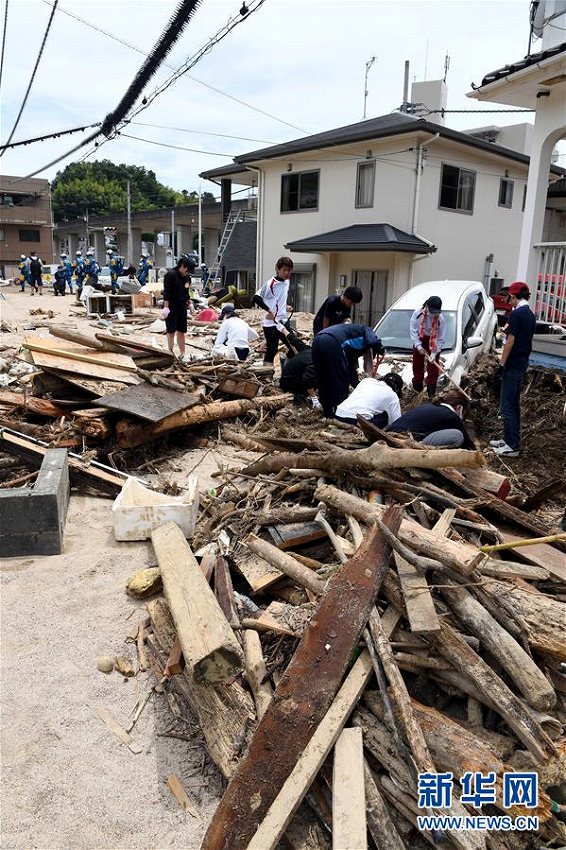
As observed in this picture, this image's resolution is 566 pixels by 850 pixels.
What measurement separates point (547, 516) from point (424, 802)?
3598 mm

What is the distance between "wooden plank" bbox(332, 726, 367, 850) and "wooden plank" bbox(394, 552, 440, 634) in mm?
551

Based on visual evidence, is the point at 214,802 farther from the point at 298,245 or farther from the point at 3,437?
the point at 298,245

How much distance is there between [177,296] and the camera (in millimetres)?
10125

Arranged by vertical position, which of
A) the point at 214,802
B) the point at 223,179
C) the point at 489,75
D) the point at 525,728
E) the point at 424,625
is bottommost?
the point at 214,802

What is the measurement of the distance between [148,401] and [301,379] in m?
2.40

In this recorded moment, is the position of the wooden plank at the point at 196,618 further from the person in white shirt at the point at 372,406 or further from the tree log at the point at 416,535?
the person in white shirt at the point at 372,406

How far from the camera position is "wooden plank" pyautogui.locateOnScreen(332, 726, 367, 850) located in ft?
7.04

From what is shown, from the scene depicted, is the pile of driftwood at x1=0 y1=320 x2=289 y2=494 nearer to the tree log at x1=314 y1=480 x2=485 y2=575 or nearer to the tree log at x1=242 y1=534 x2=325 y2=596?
the tree log at x1=242 y1=534 x2=325 y2=596

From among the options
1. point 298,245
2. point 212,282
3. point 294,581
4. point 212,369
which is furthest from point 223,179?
point 294,581

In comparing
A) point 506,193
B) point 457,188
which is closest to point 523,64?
point 457,188

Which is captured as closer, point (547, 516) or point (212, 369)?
point (547, 516)

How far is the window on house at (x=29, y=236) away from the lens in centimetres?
5184

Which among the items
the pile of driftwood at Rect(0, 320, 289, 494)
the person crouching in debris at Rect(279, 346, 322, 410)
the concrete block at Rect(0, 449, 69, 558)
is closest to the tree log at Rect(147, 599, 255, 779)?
the concrete block at Rect(0, 449, 69, 558)

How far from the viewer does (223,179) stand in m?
27.6
